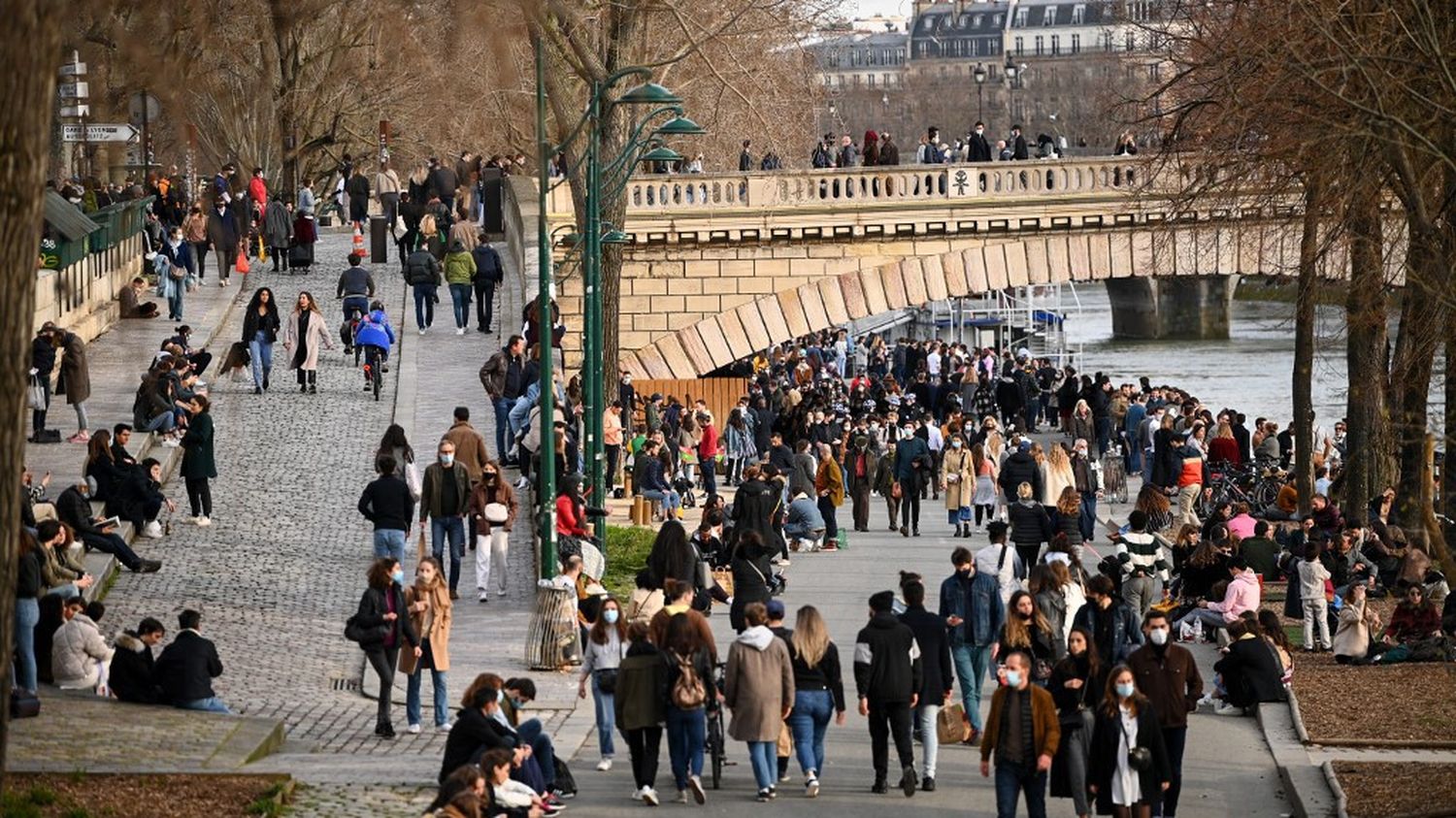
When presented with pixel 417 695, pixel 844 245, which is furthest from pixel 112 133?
pixel 844 245

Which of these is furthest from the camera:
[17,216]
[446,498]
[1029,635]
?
[446,498]

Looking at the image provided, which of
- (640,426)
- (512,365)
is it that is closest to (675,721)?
(512,365)

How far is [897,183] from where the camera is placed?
143ft

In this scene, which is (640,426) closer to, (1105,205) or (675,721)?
(1105,205)

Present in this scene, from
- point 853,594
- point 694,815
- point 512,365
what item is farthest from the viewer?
point 512,365

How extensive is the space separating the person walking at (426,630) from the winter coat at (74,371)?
10551 millimetres

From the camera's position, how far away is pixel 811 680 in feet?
50.1

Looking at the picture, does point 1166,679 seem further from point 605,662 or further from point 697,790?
point 605,662

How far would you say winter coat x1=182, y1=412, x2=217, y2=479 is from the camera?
23.5 m

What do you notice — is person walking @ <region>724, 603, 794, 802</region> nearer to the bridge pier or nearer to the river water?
the river water

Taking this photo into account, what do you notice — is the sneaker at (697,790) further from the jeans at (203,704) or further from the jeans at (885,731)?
the jeans at (203,704)

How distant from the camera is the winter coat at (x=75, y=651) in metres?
17.2

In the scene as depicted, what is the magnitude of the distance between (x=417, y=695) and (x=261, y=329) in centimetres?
1377

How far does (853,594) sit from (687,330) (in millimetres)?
20761
